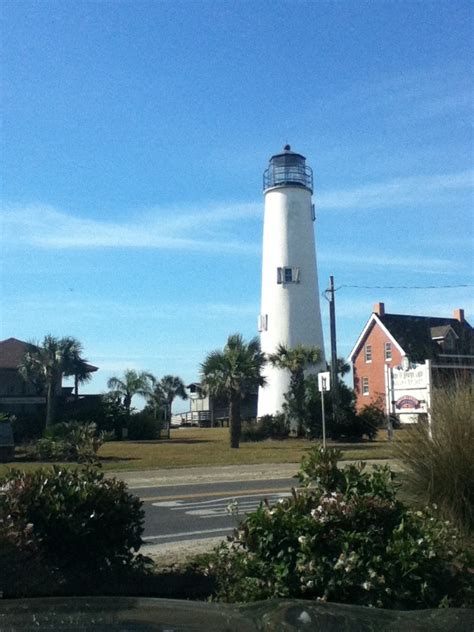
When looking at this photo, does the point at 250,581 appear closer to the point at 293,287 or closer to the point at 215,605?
the point at 215,605

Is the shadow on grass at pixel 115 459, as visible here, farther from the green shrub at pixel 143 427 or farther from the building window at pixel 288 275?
the building window at pixel 288 275

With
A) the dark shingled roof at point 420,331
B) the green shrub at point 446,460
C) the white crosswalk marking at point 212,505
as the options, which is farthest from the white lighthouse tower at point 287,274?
the green shrub at point 446,460

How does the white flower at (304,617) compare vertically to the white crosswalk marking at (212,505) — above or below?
above

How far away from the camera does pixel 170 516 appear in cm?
1337

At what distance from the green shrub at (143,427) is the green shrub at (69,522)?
3818 centimetres

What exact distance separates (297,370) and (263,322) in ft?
20.4

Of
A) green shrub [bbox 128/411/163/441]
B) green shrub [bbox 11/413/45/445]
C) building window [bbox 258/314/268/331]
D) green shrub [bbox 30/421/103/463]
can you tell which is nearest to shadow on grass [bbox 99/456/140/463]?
green shrub [bbox 30/421/103/463]

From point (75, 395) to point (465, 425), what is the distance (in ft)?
135

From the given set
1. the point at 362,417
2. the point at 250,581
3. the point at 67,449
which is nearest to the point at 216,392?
the point at 362,417

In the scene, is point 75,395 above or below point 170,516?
above

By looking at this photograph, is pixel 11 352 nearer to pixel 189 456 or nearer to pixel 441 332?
pixel 189 456

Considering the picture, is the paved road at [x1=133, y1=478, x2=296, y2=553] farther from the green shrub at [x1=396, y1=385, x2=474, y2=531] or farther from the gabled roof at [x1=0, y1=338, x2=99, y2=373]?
the gabled roof at [x1=0, y1=338, x2=99, y2=373]

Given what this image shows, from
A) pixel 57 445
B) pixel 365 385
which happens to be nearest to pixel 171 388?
pixel 365 385

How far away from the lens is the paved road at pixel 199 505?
444 inches
